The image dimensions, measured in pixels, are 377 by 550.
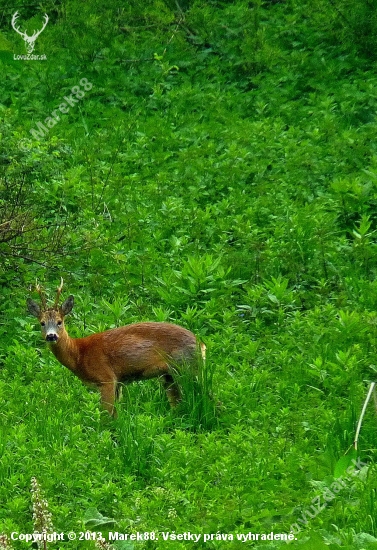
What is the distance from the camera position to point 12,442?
7445 mm

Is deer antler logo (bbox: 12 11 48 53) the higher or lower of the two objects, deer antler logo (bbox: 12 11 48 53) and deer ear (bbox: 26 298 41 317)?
the higher

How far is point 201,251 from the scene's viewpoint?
10672 millimetres

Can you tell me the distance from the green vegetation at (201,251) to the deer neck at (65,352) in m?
0.19

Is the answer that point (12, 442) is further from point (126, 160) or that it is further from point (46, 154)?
point (126, 160)

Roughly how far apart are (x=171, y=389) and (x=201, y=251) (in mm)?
2655

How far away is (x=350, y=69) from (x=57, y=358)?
6706 mm

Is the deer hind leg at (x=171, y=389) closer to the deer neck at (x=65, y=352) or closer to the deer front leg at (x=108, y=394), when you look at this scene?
the deer front leg at (x=108, y=394)

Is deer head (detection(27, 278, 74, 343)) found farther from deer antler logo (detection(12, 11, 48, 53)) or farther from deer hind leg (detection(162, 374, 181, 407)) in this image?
deer antler logo (detection(12, 11, 48, 53))

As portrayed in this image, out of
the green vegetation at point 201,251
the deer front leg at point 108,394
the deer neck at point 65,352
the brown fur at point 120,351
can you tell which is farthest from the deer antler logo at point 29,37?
A: the deer front leg at point 108,394

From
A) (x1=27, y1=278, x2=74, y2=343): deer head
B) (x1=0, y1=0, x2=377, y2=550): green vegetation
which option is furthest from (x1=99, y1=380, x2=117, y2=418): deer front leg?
(x1=27, y1=278, x2=74, y2=343): deer head

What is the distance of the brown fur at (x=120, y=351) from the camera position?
324 inches

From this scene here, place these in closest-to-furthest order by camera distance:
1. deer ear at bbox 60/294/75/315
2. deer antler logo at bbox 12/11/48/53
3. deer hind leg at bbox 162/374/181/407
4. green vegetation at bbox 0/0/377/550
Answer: green vegetation at bbox 0/0/377/550, deer hind leg at bbox 162/374/181/407, deer ear at bbox 60/294/75/315, deer antler logo at bbox 12/11/48/53

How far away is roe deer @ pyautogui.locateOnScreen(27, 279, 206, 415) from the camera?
8.21 m

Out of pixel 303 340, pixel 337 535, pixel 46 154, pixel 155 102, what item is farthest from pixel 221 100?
pixel 337 535
